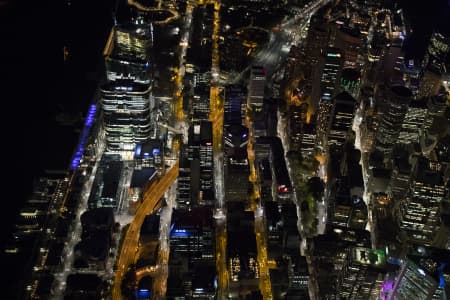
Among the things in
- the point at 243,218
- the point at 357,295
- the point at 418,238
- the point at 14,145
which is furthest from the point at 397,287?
the point at 14,145

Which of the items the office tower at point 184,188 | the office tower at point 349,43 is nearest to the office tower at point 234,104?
the office tower at point 184,188

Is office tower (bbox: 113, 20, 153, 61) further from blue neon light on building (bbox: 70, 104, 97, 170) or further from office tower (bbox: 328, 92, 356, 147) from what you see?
office tower (bbox: 328, 92, 356, 147)

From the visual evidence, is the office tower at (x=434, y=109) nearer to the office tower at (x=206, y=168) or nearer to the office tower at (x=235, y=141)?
the office tower at (x=235, y=141)

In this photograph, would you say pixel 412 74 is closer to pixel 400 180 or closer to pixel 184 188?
pixel 400 180

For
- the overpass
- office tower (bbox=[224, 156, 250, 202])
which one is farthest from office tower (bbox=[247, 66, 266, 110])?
the overpass

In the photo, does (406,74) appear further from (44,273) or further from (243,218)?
(44,273)

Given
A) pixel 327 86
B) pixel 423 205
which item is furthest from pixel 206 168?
pixel 423 205

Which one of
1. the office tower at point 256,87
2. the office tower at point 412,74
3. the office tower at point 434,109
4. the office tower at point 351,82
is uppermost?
the office tower at point 412,74

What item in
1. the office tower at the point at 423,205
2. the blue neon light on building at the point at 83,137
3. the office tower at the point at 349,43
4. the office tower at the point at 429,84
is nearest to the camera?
the office tower at the point at 423,205
